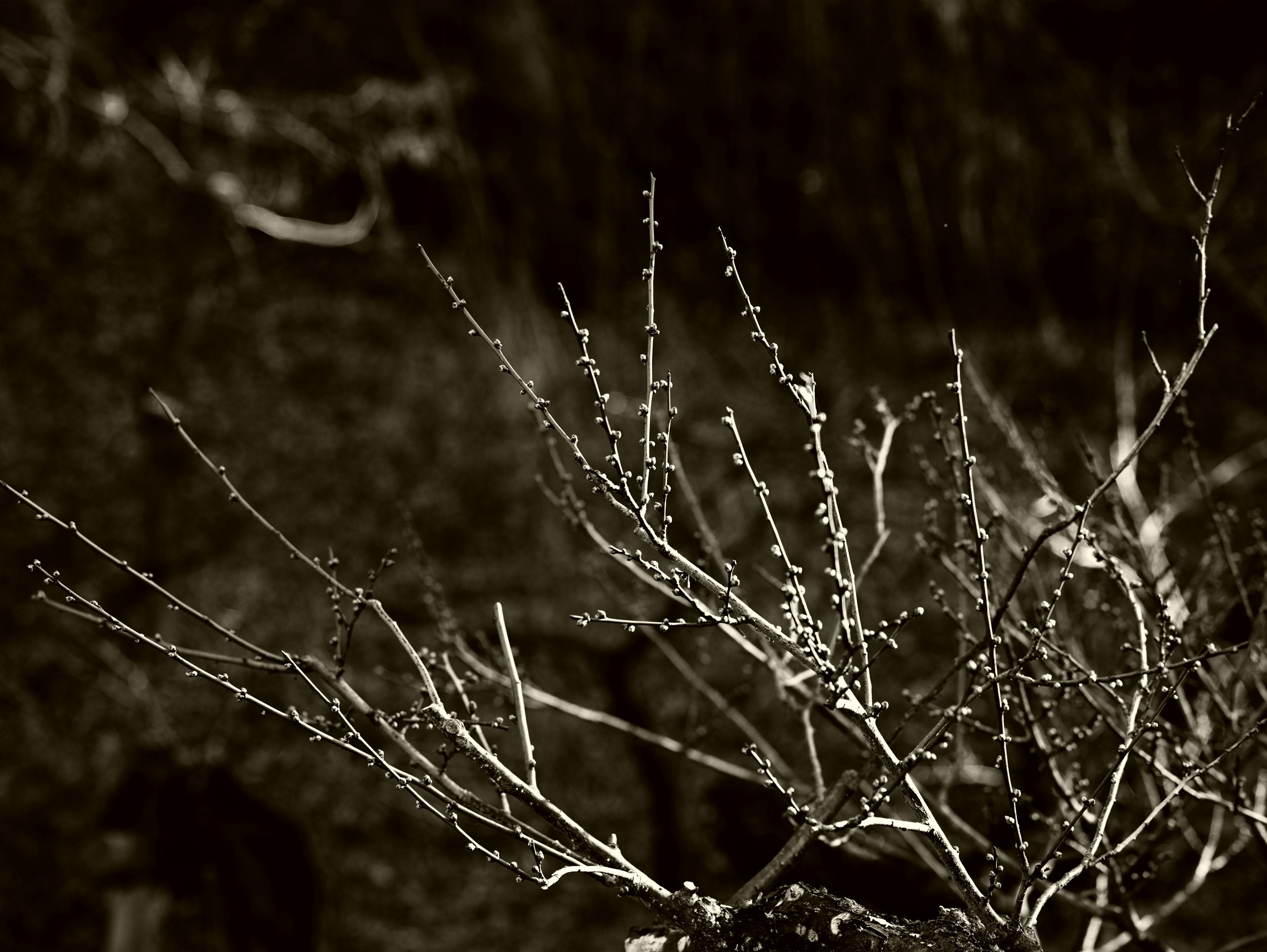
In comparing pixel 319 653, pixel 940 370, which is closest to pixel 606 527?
pixel 319 653

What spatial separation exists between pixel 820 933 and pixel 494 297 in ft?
8.18

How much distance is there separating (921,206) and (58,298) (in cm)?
291

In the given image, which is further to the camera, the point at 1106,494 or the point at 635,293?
the point at 635,293

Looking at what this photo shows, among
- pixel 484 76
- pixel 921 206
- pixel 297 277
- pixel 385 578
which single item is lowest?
pixel 385 578

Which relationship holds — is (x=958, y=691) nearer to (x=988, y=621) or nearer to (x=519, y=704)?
(x=988, y=621)

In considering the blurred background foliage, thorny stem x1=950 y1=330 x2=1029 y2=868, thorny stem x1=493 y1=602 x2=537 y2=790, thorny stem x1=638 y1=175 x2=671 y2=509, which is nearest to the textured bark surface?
thorny stem x1=950 y1=330 x2=1029 y2=868

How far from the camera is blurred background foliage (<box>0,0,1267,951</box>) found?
111 inches

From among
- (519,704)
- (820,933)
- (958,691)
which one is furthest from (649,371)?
(958,691)

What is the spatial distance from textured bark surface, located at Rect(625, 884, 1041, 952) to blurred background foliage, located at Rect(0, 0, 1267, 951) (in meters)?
1.49

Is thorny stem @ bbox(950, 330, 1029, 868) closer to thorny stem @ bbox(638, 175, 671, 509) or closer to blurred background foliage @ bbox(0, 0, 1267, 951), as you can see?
thorny stem @ bbox(638, 175, 671, 509)

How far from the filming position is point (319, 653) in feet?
9.54

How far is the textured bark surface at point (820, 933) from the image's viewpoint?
1.11m

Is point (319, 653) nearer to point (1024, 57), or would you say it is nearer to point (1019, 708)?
point (1019, 708)

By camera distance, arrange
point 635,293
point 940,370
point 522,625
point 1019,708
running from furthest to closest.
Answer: point 635,293, point 940,370, point 522,625, point 1019,708
